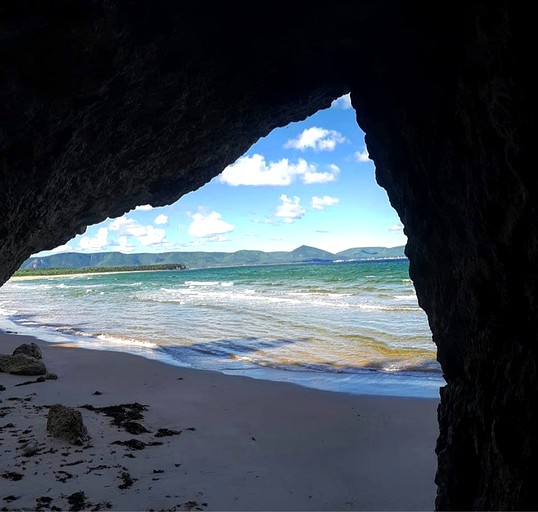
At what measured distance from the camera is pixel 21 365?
9812 millimetres

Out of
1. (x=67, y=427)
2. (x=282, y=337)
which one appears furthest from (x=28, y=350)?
(x=282, y=337)

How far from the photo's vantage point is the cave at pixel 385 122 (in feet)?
9.00

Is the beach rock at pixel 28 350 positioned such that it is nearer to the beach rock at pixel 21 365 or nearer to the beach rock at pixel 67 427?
the beach rock at pixel 21 365

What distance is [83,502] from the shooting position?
422 cm

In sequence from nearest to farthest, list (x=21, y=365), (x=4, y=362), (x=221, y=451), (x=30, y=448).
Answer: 1. (x=30, y=448)
2. (x=221, y=451)
3. (x=21, y=365)
4. (x=4, y=362)

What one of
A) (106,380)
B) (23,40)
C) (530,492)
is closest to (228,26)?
(23,40)

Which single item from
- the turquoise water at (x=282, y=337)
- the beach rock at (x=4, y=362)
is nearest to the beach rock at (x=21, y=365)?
the beach rock at (x=4, y=362)

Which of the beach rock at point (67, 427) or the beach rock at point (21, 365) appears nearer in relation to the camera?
the beach rock at point (67, 427)

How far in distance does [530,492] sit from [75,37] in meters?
4.79

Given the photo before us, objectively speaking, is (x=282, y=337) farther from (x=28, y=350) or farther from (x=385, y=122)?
(x=385, y=122)

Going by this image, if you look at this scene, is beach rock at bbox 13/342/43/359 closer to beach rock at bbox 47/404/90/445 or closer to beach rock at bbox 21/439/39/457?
beach rock at bbox 47/404/90/445

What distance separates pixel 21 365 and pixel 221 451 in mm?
6385

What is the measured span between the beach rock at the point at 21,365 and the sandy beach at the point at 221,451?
370mm

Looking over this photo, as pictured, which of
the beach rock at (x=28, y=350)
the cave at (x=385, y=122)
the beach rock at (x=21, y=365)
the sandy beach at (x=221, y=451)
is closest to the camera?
the cave at (x=385, y=122)
